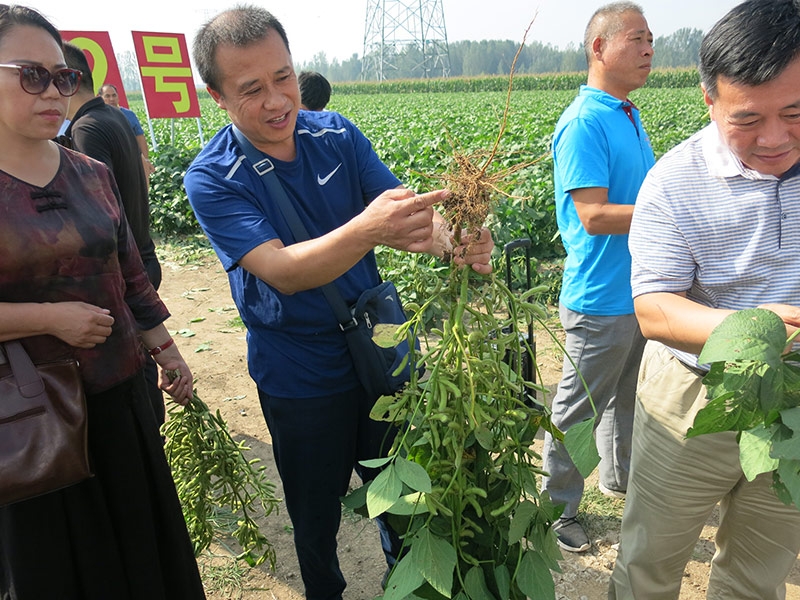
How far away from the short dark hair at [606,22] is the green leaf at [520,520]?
207 cm

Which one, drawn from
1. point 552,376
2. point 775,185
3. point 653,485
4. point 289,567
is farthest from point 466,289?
point 552,376

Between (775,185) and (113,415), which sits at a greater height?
(775,185)

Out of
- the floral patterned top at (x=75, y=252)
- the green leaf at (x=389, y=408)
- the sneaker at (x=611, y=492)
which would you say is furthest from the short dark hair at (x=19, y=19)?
the sneaker at (x=611, y=492)

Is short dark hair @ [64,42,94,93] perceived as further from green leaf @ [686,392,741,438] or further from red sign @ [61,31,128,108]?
red sign @ [61,31,128,108]

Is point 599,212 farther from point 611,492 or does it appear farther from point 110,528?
point 110,528

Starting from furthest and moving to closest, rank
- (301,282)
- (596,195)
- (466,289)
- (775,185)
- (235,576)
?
1. (235,576)
2. (596,195)
3. (301,282)
4. (775,185)
5. (466,289)

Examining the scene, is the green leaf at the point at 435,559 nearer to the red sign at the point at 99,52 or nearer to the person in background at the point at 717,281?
the person in background at the point at 717,281

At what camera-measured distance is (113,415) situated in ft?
6.07

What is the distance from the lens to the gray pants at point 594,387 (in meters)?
2.54

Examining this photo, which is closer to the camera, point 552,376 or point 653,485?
point 653,485

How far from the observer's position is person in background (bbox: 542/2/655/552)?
7.93 ft

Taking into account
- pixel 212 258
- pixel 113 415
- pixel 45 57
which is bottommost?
pixel 212 258

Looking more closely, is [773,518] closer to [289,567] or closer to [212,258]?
[289,567]

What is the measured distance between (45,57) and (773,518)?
247 cm
